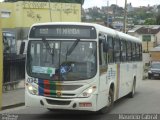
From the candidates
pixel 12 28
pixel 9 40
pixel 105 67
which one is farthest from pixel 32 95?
pixel 12 28

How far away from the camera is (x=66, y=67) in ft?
40.2

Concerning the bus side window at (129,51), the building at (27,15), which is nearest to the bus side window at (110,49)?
the bus side window at (129,51)

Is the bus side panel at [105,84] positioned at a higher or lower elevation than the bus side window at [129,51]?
lower

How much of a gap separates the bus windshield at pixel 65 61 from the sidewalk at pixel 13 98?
344 cm

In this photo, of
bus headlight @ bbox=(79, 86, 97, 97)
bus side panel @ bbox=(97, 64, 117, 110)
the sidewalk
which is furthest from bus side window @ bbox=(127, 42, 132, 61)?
bus headlight @ bbox=(79, 86, 97, 97)

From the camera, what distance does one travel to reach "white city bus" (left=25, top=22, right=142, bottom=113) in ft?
39.9

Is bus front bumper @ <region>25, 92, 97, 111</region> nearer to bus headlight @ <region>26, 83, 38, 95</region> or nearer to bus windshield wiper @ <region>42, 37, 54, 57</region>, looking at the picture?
bus headlight @ <region>26, 83, 38, 95</region>

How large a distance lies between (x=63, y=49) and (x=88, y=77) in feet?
3.31

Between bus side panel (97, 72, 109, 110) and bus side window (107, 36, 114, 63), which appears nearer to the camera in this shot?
bus side panel (97, 72, 109, 110)

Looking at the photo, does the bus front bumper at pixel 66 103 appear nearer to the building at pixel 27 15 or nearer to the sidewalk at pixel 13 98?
the sidewalk at pixel 13 98

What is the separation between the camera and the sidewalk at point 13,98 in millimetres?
16031

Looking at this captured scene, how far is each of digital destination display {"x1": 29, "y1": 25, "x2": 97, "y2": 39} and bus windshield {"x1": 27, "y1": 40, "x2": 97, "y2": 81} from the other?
0.17m

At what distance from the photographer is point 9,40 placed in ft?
87.4

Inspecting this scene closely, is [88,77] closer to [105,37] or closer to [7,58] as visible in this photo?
[105,37]
